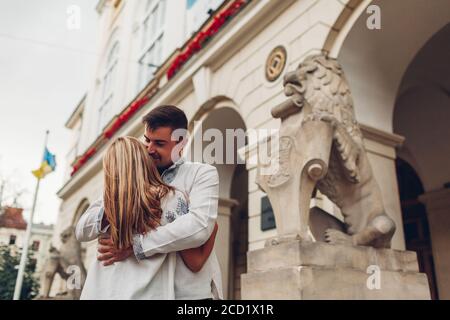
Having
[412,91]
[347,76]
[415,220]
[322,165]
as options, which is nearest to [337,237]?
[322,165]

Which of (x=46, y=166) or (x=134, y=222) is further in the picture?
(x=46, y=166)

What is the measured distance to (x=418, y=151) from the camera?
24.3 feet

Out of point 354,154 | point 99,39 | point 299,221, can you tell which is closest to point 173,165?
point 299,221

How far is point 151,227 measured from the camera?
4.28 ft

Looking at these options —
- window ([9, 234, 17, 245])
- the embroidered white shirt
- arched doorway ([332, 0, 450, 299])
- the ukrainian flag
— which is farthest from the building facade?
the embroidered white shirt

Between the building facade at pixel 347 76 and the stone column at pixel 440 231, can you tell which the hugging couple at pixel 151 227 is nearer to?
the building facade at pixel 347 76

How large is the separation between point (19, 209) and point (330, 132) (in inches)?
199

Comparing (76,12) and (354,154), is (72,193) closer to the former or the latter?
(76,12)

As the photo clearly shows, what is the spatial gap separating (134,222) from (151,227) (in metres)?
0.06

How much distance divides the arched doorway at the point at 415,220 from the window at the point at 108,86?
408 inches

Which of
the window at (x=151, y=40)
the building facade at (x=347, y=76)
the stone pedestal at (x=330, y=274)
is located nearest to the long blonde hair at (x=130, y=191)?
the stone pedestal at (x=330, y=274)

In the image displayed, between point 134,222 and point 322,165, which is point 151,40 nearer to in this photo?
point 322,165

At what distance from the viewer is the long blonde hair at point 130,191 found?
129 centimetres

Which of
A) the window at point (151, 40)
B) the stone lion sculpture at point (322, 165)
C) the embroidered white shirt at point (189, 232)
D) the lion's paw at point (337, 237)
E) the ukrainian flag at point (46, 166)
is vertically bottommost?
the embroidered white shirt at point (189, 232)
